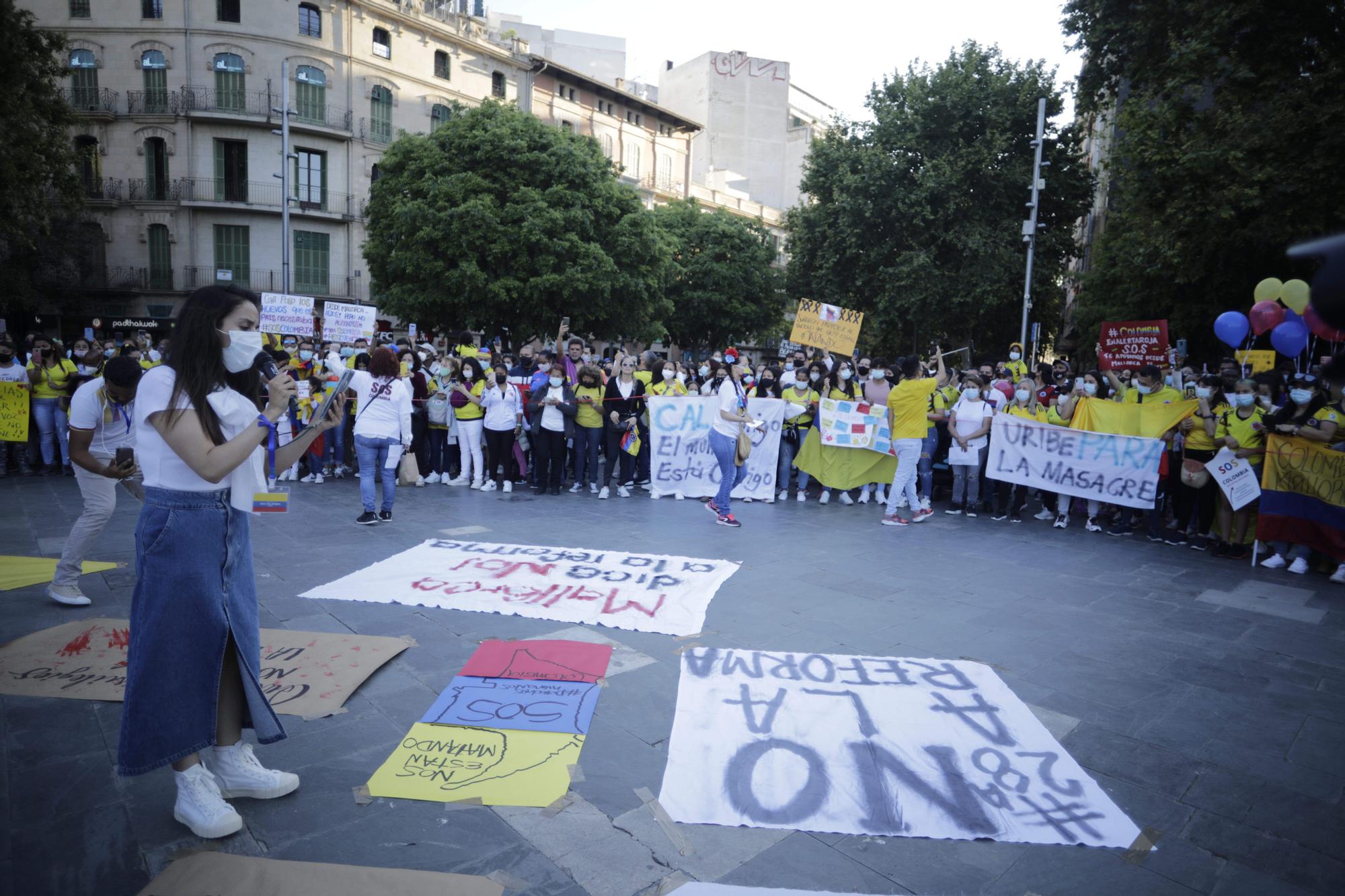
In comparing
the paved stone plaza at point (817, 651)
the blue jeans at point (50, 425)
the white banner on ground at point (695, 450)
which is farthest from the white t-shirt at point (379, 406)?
the blue jeans at point (50, 425)

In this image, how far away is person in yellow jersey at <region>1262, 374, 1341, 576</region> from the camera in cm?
824

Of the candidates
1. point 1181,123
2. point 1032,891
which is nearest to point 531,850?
point 1032,891

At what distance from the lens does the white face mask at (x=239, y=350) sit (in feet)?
10.1

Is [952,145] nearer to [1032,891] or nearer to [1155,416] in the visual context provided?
[1155,416]

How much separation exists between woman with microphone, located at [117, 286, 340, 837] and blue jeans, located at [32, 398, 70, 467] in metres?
11.2

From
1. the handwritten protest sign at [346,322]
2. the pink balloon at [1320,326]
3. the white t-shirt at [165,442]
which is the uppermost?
the handwritten protest sign at [346,322]

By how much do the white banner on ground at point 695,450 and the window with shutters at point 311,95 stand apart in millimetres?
29742

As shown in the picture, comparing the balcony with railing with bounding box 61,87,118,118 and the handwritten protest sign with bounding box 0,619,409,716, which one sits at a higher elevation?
the balcony with railing with bounding box 61,87,118,118

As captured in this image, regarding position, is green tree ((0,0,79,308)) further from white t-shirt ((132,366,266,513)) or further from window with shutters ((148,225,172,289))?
white t-shirt ((132,366,266,513))

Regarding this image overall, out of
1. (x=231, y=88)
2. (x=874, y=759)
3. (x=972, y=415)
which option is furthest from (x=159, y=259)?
(x=874, y=759)

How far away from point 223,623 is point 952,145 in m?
28.5

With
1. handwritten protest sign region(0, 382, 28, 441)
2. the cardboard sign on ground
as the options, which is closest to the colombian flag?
the cardboard sign on ground

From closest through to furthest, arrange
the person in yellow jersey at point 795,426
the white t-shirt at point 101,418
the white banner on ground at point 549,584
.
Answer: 1. the white t-shirt at point 101,418
2. the white banner on ground at point 549,584
3. the person in yellow jersey at point 795,426

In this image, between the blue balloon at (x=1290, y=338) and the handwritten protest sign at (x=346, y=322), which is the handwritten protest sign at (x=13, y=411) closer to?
the handwritten protest sign at (x=346, y=322)
